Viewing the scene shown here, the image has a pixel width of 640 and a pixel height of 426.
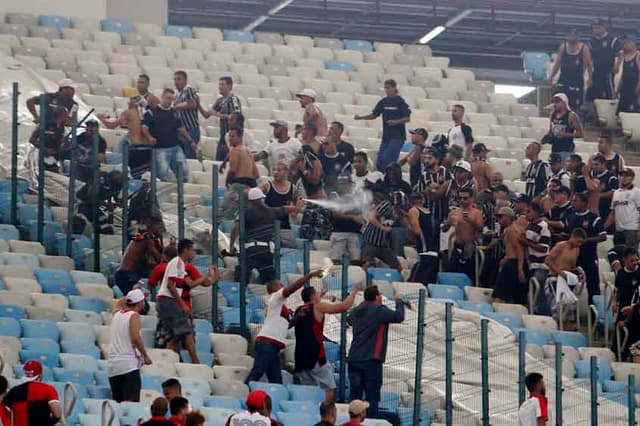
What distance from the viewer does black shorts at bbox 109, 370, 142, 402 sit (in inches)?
715

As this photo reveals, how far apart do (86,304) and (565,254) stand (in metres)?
5.60

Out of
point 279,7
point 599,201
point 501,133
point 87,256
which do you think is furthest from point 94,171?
point 279,7

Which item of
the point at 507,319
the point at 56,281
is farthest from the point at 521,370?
the point at 56,281

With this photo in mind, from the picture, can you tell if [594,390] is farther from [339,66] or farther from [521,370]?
[339,66]

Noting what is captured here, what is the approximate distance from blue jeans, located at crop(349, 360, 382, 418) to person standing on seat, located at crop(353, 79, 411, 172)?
22.9 ft

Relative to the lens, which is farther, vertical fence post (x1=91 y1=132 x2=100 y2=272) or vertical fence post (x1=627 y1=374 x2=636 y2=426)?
vertical fence post (x1=91 y1=132 x2=100 y2=272)

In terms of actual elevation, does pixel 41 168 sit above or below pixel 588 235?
above

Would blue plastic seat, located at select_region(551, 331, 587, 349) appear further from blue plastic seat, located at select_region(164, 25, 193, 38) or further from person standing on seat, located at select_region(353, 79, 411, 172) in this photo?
blue plastic seat, located at select_region(164, 25, 193, 38)

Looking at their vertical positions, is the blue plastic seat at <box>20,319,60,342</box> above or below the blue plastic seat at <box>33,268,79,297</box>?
below

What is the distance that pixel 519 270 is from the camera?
926 inches


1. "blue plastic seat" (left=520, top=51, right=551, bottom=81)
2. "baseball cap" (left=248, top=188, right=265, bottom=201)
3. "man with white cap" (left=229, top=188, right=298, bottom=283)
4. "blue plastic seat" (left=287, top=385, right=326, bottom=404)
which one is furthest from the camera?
"blue plastic seat" (left=520, top=51, right=551, bottom=81)

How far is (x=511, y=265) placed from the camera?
2352 centimetres

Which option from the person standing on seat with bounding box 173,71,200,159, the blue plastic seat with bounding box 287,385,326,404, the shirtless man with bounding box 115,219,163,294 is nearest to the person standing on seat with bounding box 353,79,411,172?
the person standing on seat with bounding box 173,71,200,159

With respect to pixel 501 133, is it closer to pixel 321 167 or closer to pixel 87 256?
pixel 321 167
